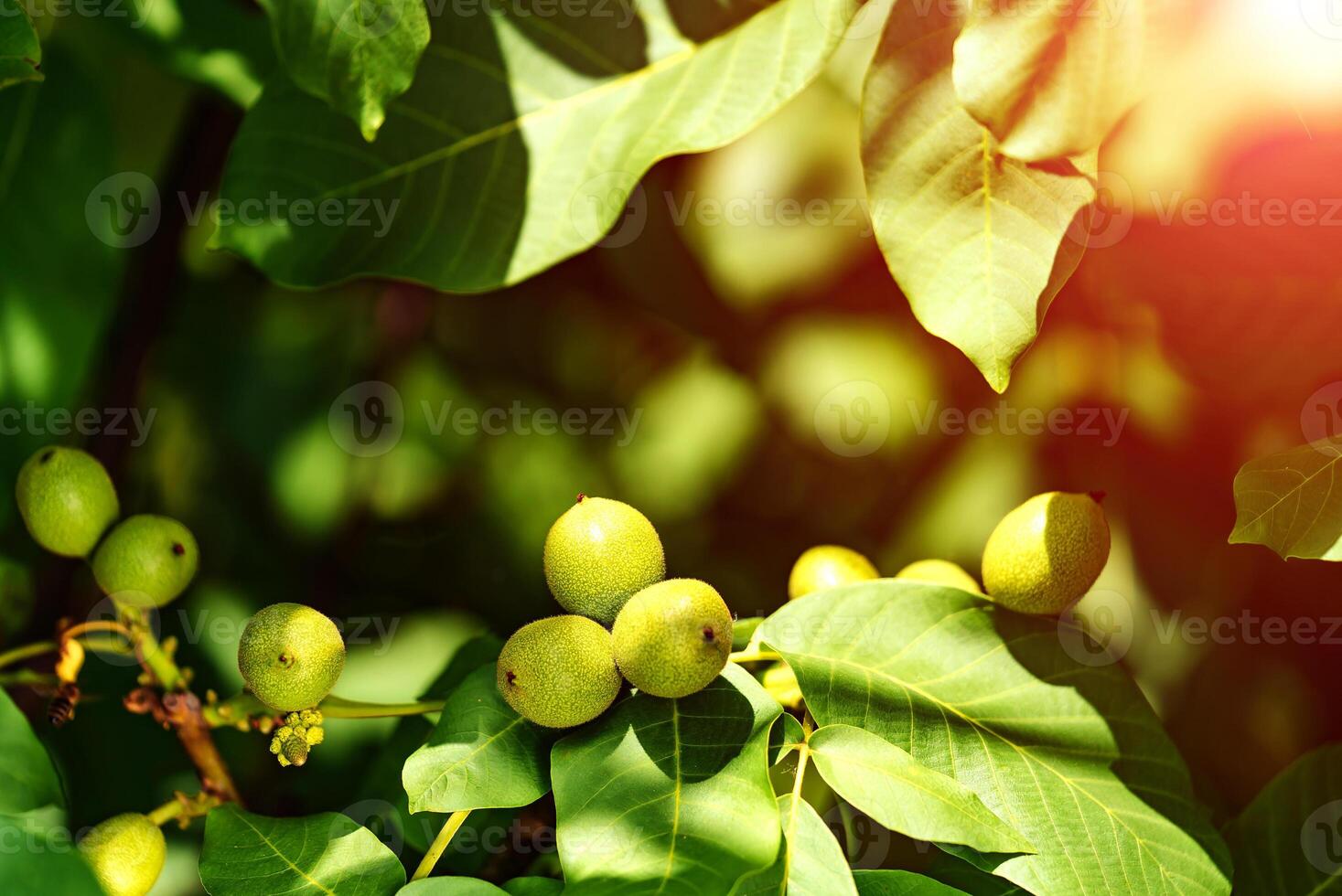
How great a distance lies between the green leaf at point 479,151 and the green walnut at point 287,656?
0.81ft

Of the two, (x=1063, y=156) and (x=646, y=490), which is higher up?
(x=1063, y=156)

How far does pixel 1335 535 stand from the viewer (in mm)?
561

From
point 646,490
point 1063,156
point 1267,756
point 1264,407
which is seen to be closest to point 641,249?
point 646,490

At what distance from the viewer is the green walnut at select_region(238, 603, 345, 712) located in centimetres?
56

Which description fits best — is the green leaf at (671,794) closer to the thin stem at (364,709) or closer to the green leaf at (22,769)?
the thin stem at (364,709)

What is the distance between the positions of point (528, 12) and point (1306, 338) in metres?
0.59

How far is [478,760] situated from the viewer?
0.56 m

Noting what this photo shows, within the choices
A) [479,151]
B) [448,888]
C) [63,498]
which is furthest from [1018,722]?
[63,498]

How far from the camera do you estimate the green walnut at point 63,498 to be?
2.18ft

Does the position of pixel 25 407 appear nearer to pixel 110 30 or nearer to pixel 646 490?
pixel 110 30

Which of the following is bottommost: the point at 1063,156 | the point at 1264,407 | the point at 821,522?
the point at 821,522

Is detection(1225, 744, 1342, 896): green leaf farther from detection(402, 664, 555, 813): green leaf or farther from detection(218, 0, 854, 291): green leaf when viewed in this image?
detection(218, 0, 854, 291): green leaf

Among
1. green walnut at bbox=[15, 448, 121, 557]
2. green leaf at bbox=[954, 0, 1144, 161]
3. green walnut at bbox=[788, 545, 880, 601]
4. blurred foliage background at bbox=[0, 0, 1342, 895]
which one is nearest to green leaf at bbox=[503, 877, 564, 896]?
blurred foliage background at bbox=[0, 0, 1342, 895]

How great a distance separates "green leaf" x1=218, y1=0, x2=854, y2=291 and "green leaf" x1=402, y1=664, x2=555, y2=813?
0.91ft
